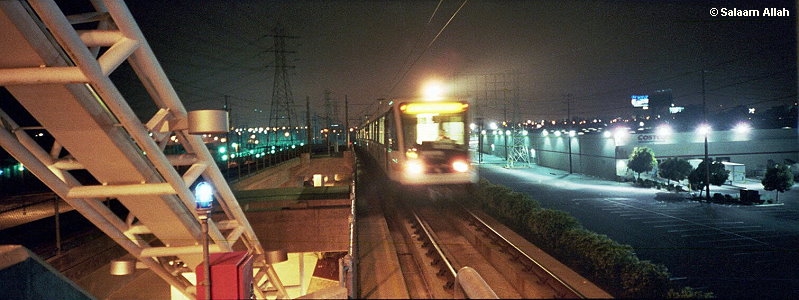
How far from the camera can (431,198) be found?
1825cm

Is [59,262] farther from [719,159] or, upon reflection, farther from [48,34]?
[719,159]

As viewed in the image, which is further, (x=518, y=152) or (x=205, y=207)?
(x=518, y=152)

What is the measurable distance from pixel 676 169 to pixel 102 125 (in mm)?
36677

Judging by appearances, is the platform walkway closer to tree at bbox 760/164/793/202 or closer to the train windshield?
the train windshield

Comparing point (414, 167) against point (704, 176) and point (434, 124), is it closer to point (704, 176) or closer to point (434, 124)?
point (434, 124)

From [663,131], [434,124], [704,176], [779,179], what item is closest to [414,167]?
[434,124]

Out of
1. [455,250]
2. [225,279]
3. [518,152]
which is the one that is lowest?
[455,250]

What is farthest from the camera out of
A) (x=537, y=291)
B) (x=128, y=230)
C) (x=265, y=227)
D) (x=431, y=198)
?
(x=431, y=198)

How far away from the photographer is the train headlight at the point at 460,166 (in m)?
14.2

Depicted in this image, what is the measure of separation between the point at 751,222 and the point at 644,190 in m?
11.4

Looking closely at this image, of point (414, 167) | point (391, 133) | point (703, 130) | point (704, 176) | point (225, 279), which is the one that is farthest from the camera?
point (703, 130)

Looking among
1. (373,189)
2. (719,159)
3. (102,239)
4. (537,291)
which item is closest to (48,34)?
(537,291)

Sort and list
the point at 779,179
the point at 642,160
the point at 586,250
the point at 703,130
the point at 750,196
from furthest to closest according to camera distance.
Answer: the point at 703,130, the point at 642,160, the point at 779,179, the point at 750,196, the point at 586,250

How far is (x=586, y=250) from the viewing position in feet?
33.7
